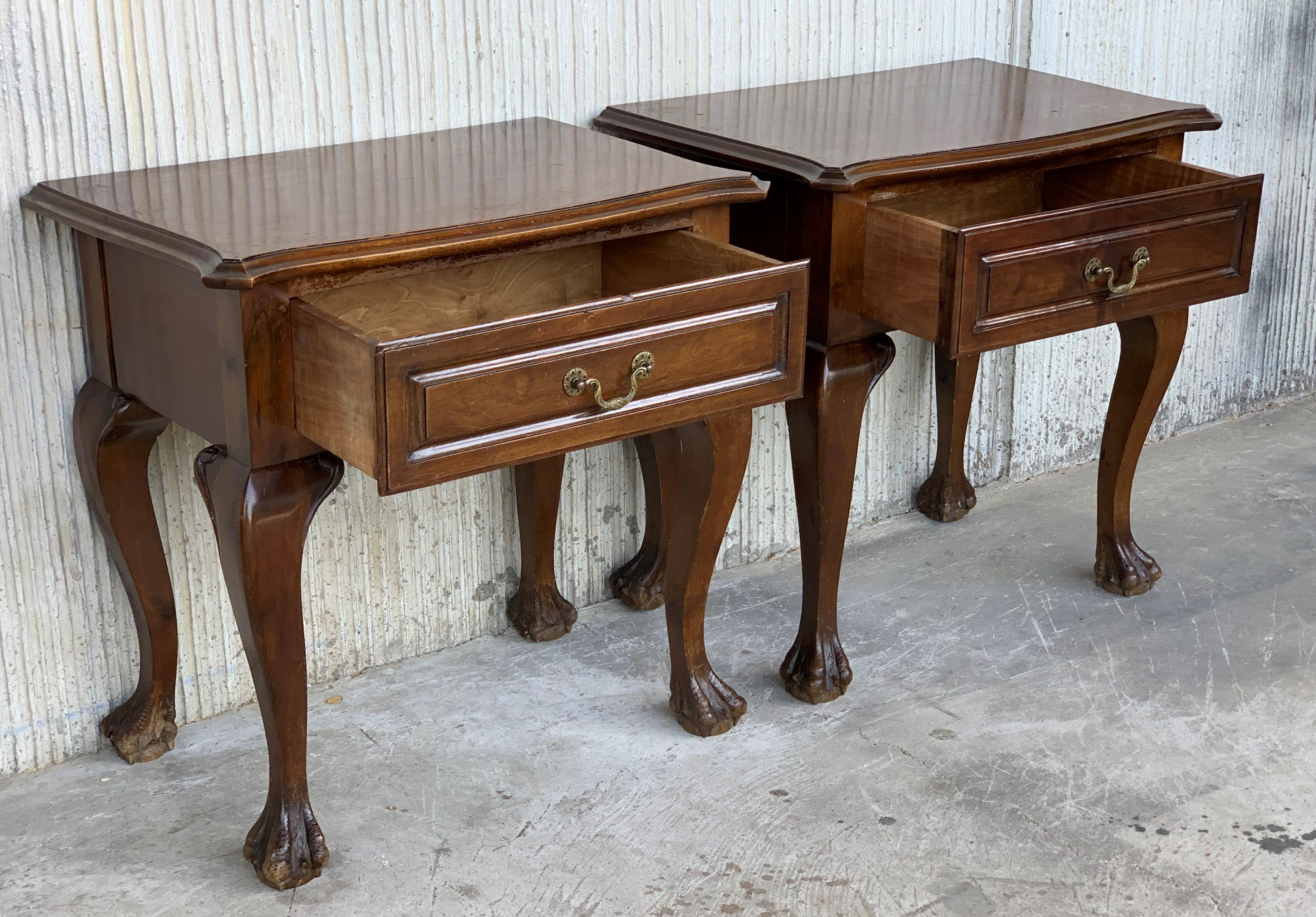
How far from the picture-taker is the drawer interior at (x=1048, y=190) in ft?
7.91

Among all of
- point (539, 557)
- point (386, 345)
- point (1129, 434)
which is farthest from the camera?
point (1129, 434)

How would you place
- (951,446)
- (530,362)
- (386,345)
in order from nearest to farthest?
1. (386,345)
2. (530,362)
3. (951,446)

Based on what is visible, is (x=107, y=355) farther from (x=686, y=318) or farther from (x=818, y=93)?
(x=818, y=93)

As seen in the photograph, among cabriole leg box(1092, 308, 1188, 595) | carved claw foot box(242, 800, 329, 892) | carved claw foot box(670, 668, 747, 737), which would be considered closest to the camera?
carved claw foot box(242, 800, 329, 892)

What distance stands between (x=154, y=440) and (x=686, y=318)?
0.77 m

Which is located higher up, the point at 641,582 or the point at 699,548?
the point at 699,548

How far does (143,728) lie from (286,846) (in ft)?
1.29

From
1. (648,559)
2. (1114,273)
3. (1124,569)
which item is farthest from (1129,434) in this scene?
(648,559)

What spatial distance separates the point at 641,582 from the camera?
2684 mm

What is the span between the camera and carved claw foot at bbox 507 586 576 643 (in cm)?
259

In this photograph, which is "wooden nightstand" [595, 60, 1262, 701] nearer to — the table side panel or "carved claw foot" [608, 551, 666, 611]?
"carved claw foot" [608, 551, 666, 611]

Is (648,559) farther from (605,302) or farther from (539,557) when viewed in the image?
(605,302)

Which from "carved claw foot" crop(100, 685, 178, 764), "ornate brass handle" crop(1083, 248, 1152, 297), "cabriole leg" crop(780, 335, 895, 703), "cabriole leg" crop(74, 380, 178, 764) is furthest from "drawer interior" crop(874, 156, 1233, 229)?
"carved claw foot" crop(100, 685, 178, 764)

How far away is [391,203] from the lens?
75.9 inches
